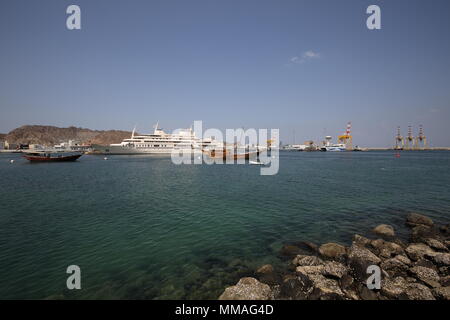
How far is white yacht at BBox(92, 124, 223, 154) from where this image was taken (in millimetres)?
93688

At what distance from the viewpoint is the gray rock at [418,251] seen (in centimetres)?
796

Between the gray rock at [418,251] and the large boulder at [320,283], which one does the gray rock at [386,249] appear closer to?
the gray rock at [418,251]

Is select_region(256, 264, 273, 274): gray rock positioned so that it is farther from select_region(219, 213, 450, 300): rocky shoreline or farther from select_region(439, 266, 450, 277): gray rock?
select_region(439, 266, 450, 277): gray rock

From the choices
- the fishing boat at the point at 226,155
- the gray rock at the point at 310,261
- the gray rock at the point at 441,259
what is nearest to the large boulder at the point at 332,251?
the gray rock at the point at 310,261

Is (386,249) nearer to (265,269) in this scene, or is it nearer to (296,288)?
(296,288)

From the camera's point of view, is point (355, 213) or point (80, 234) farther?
point (355, 213)

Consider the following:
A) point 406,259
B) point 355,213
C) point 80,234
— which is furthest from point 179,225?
point 355,213

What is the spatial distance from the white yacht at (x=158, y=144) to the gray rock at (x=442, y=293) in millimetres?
89649

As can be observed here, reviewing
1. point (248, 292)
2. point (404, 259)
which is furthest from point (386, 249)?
point (248, 292)

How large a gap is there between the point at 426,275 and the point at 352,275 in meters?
2.43

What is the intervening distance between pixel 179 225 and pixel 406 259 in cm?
1069

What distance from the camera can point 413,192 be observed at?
66.7 ft

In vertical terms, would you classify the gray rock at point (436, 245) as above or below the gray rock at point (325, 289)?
below
